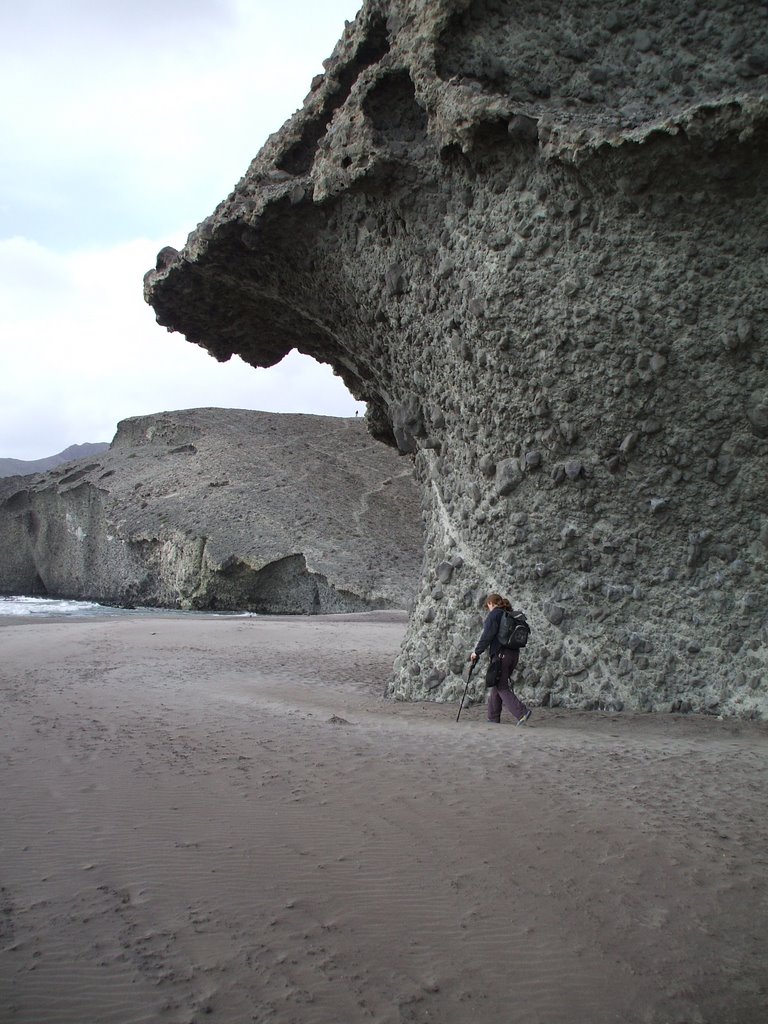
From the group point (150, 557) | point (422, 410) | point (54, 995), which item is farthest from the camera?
point (150, 557)

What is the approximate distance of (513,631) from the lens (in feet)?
23.1

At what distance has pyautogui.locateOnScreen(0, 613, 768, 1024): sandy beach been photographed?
2.69 m

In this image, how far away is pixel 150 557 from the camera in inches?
1203

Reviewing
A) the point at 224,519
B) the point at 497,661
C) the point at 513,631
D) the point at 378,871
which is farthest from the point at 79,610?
the point at 378,871

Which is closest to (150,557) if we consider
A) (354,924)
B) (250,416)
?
(250,416)

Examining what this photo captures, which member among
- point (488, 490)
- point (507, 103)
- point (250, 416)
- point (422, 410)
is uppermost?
point (250, 416)

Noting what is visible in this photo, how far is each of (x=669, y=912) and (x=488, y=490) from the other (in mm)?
5103

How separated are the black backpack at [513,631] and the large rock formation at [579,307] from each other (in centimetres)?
56

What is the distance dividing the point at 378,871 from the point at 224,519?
26445mm

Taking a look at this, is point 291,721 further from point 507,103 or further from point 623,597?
point 507,103

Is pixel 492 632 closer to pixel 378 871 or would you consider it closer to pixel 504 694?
pixel 504 694

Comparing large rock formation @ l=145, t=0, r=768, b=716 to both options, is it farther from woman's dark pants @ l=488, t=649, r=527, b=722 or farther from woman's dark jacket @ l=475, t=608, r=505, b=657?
woman's dark jacket @ l=475, t=608, r=505, b=657

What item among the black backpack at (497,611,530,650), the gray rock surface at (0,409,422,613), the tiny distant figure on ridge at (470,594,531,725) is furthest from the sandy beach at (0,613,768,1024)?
the gray rock surface at (0,409,422,613)

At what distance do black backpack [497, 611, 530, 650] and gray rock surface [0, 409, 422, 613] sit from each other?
1802 cm
